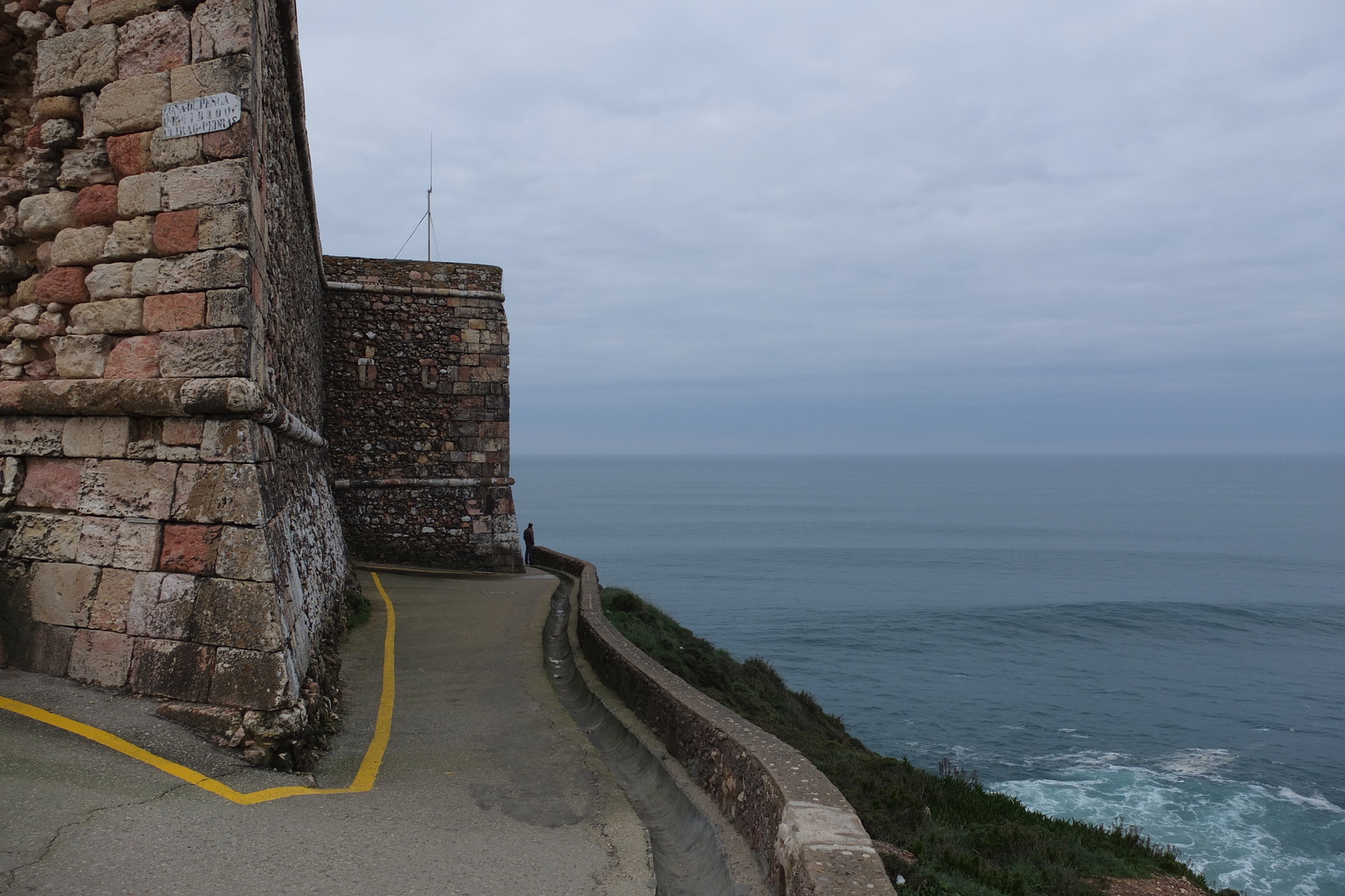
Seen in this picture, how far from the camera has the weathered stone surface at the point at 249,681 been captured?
560cm

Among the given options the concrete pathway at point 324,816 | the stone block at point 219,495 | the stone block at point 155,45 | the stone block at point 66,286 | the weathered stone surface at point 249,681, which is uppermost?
the stone block at point 155,45

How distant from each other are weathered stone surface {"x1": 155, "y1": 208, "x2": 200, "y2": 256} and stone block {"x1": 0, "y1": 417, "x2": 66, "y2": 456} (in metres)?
1.47

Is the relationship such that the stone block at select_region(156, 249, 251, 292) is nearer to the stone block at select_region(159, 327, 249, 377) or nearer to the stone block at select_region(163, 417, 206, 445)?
the stone block at select_region(159, 327, 249, 377)

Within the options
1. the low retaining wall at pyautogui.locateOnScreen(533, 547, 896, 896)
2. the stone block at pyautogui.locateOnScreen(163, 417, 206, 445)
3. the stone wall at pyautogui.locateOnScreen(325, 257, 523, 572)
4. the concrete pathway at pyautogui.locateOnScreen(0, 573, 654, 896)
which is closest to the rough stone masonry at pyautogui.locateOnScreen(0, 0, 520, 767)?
the stone block at pyautogui.locateOnScreen(163, 417, 206, 445)

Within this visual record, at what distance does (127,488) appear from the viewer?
19.7 ft

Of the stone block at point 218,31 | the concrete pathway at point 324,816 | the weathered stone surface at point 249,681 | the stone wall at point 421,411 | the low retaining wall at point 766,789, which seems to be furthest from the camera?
the stone wall at point 421,411

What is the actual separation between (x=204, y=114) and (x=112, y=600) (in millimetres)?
3469

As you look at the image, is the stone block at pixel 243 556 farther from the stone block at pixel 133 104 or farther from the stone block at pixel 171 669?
the stone block at pixel 133 104

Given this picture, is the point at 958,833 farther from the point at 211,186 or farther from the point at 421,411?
the point at 421,411

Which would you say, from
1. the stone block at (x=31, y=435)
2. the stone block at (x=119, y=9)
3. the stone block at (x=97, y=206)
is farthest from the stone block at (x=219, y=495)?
the stone block at (x=119, y=9)

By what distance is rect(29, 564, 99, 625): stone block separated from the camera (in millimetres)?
5949

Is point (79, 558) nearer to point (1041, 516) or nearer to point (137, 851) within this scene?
point (137, 851)

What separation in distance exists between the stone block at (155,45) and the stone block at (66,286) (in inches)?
58.4

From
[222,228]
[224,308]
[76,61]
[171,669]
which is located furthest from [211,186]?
[171,669]
